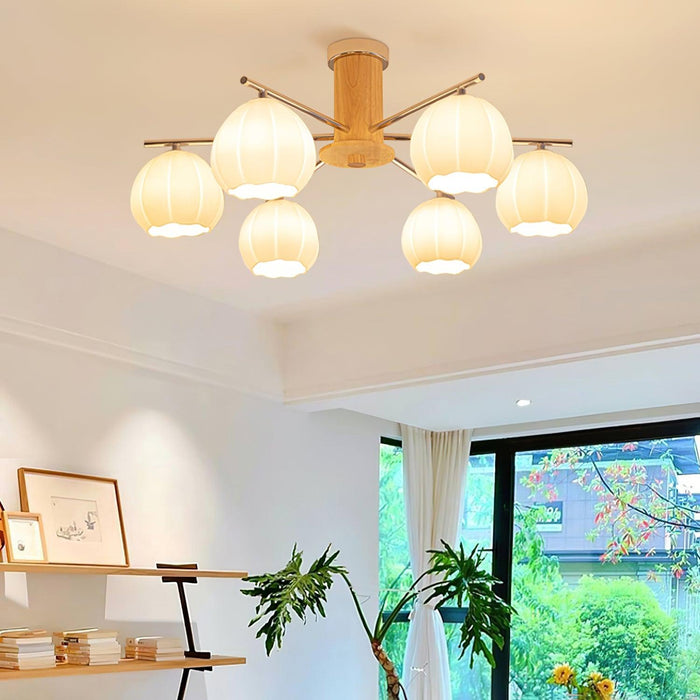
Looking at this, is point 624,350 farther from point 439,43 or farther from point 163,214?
point 163,214

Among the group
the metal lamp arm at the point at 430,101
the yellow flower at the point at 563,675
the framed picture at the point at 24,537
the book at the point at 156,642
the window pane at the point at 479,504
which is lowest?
the yellow flower at the point at 563,675

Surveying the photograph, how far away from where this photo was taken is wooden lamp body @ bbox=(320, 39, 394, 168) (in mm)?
2186

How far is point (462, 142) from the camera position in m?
1.89

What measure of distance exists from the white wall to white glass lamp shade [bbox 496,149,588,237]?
236 cm

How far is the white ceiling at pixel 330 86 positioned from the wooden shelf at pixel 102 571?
1.24 metres

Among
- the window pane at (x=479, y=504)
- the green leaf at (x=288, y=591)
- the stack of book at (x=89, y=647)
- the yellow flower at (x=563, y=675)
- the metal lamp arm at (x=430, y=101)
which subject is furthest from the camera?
the window pane at (x=479, y=504)

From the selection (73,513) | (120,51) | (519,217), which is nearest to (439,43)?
(519,217)

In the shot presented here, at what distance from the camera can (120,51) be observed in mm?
2516

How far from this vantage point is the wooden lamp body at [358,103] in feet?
7.17

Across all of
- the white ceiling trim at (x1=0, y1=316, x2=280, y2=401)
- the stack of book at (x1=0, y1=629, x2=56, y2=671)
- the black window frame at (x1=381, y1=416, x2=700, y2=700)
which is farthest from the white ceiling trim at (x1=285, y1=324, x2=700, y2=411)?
the stack of book at (x1=0, y1=629, x2=56, y2=671)

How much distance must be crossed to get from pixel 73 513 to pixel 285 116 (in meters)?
2.42

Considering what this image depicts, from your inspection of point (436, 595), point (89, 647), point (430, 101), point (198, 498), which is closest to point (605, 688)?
point (436, 595)

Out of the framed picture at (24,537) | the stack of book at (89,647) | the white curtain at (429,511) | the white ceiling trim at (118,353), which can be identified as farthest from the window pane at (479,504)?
the framed picture at (24,537)

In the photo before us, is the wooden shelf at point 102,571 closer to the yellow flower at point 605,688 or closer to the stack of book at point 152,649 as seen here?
the stack of book at point 152,649
